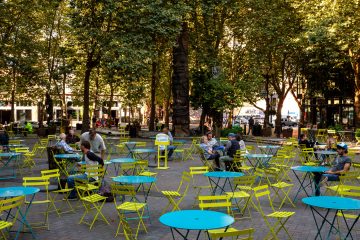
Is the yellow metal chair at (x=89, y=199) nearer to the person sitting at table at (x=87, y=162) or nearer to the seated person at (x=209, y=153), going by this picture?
the person sitting at table at (x=87, y=162)

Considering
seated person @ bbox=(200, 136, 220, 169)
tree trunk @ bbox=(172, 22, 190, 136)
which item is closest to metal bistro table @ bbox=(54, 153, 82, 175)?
seated person @ bbox=(200, 136, 220, 169)

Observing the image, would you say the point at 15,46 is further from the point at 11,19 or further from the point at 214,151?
the point at 214,151

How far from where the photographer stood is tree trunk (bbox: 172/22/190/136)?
27.2 m

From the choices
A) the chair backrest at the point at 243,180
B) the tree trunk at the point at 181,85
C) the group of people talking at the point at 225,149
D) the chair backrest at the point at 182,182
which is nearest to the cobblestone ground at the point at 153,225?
the chair backrest at the point at 182,182

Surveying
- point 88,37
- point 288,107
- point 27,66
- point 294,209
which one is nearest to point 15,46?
point 27,66

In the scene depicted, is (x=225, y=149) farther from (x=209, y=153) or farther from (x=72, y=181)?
(x=72, y=181)

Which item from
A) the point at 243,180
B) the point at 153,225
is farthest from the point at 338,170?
the point at 153,225

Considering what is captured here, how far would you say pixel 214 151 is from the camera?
557 inches

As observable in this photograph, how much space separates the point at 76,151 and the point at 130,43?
10070mm

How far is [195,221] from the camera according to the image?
5504 mm

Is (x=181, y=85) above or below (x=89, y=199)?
above

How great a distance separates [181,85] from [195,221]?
2217 centimetres

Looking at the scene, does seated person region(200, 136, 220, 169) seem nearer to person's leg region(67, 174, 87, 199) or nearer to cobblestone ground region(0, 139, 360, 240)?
cobblestone ground region(0, 139, 360, 240)

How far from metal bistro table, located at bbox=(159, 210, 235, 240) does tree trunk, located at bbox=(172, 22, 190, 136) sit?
21.6 metres
